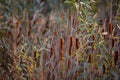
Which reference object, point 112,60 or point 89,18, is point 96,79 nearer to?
point 112,60

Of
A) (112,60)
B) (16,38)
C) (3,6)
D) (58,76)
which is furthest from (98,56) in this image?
(3,6)

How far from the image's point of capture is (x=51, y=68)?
2482 mm

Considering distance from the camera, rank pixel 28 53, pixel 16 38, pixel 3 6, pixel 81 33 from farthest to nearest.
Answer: pixel 3 6 < pixel 16 38 < pixel 28 53 < pixel 81 33

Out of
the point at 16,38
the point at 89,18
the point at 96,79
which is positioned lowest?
the point at 96,79

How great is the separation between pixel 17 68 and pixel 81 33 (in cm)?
53

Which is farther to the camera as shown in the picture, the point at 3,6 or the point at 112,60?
the point at 3,6

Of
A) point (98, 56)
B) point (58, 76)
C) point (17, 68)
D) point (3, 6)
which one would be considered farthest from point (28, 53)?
point (3, 6)

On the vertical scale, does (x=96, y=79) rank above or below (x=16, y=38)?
below

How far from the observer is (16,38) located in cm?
308

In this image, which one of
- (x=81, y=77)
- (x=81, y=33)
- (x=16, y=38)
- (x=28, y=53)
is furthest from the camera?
(x=16, y=38)

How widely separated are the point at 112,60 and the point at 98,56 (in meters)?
0.15

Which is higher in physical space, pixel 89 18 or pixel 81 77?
pixel 89 18

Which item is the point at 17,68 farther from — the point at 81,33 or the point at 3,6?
the point at 3,6

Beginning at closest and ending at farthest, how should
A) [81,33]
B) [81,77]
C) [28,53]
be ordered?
[81,77], [81,33], [28,53]
